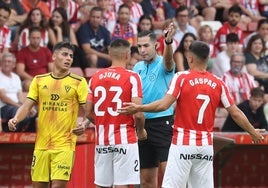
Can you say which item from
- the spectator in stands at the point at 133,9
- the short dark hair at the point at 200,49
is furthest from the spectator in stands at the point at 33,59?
the short dark hair at the point at 200,49

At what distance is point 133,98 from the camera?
38.4ft

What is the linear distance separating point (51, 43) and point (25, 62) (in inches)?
35.6

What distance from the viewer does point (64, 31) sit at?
18.4m

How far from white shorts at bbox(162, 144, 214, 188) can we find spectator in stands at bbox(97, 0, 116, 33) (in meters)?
8.23

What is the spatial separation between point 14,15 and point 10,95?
260cm

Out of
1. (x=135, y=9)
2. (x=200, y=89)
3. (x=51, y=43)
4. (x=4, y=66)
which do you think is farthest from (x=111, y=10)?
(x=200, y=89)

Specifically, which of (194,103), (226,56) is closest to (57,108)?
(194,103)

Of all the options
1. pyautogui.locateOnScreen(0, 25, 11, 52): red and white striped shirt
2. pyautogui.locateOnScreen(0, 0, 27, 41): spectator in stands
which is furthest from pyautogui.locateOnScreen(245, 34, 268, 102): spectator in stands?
pyautogui.locateOnScreen(0, 25, 11, 52): red and white striped shirt

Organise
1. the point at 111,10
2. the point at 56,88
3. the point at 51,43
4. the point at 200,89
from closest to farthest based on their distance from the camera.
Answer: the point at 200,89, the point at 56,88, the point at 51,43, the point at 111,10

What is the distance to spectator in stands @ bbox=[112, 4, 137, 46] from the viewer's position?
19.0 m

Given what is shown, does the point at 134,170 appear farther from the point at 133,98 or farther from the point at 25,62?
the point at 25,62

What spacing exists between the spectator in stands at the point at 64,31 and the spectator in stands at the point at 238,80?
2.58 metres

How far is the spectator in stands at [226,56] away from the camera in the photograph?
19.0 meters

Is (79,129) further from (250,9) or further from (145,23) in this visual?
(250,9)
